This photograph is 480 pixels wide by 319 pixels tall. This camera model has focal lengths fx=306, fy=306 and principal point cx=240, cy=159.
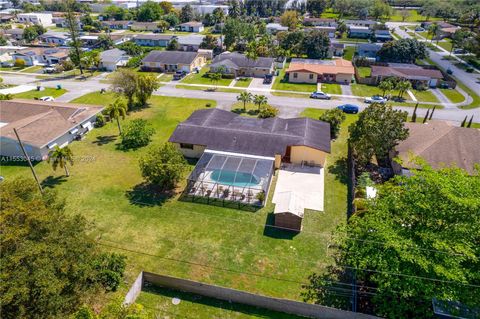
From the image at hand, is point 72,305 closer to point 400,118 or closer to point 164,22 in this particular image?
point 400,118

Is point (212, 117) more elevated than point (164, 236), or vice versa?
point (212, 117)

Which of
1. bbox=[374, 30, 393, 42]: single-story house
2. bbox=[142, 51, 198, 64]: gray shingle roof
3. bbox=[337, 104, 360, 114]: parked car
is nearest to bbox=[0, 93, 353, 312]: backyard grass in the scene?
bbox=[337, 104, 360, 114]: parked car

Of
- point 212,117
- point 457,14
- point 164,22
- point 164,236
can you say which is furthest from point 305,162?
point 457,14

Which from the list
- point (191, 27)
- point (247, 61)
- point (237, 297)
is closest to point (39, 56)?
point (247, 61)

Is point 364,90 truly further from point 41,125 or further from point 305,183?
point 41,125

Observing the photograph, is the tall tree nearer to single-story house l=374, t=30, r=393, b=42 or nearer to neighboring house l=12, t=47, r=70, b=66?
neighboring house l=12, t=47, r=70, b=66

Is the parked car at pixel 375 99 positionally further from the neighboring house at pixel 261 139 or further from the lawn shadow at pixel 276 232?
the lawn shadow at pixel 276 232
